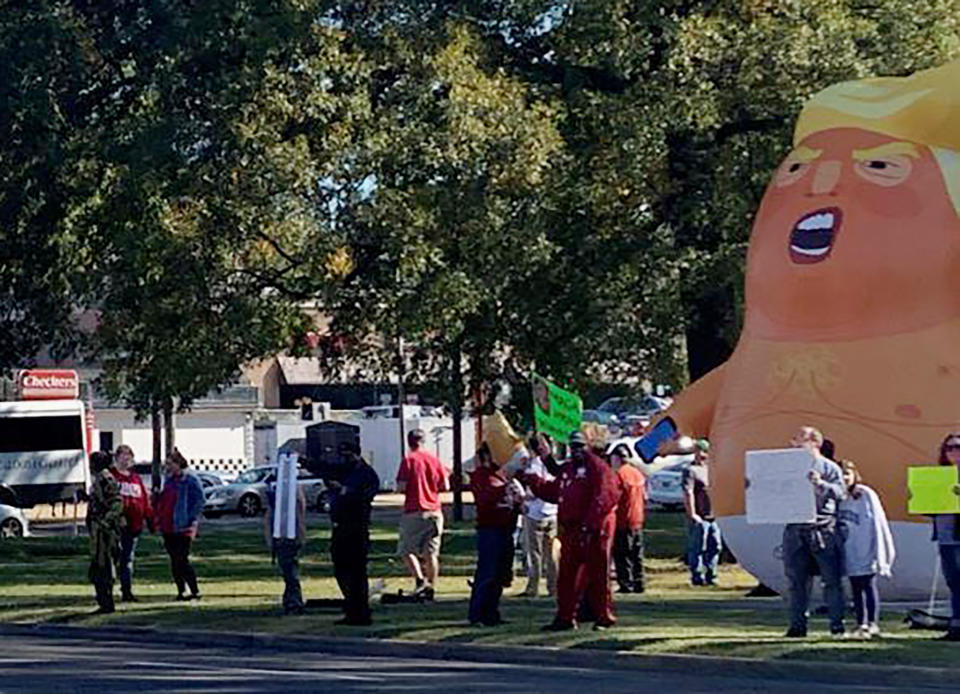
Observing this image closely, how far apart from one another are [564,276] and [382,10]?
4.74 meters

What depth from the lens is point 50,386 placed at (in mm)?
52406

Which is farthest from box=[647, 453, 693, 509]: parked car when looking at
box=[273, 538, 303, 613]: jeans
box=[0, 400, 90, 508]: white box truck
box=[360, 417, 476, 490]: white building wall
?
box=[273, 538, 303, 613]: jeans

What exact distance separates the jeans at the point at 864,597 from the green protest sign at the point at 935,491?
2.75 ft

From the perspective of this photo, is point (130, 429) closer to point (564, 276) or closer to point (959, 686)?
point (564, 276)

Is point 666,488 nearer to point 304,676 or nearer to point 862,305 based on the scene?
point 862,305

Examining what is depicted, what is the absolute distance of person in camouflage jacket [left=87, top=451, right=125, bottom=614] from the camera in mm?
22578

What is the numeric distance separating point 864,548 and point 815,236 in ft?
16.9

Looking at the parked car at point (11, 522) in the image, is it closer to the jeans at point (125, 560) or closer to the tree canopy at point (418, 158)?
the tree canopy at point (418, 158)

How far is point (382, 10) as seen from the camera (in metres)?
31.1

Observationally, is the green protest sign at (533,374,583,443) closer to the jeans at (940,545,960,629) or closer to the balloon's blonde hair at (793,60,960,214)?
the balloon's blonde hair at (793,60,960,214)

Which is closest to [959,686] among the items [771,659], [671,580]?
[771,659]

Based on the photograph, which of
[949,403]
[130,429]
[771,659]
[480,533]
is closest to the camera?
[771,659]

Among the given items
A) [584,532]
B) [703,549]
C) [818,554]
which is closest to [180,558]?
[703,549]

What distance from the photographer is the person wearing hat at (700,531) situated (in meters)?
25.7
